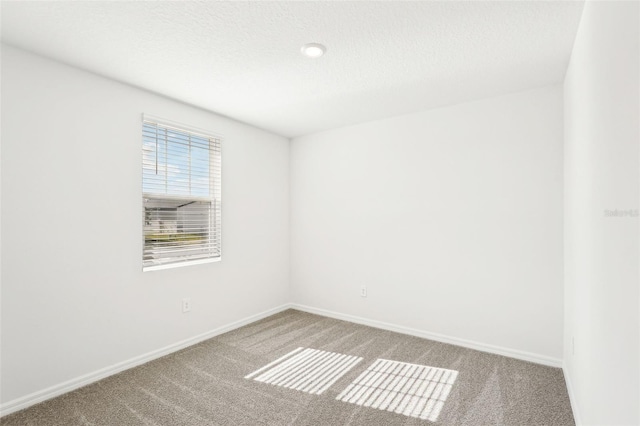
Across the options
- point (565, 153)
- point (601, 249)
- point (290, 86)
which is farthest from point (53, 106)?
point (565, 153)

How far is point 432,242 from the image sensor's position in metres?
3.29

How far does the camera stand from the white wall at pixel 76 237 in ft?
6.94

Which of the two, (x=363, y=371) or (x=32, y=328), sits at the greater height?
(x=32, y=328)

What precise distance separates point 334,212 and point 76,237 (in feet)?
8.33

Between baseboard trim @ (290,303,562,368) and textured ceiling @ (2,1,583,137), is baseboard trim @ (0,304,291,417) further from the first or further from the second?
textured ceiling @ (2,1,583,137)

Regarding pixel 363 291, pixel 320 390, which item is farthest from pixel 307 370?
pixel 363 291

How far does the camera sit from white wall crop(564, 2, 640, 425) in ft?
3.24

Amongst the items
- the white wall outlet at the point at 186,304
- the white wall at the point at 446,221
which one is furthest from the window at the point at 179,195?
the white wall at the point at 446,221

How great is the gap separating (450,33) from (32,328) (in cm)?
325

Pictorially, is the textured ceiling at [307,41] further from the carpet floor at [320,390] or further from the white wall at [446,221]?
the carpet floor at [320,390]

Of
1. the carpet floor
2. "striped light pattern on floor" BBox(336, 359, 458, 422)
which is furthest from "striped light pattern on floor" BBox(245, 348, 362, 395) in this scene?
"striped light pattern on floor" BBox(336, 359, 458, 422)

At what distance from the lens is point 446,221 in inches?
126

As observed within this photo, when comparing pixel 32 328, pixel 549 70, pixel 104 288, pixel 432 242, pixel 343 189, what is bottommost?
pixel 32 328

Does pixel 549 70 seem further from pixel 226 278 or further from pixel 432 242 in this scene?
pixel 226 278
